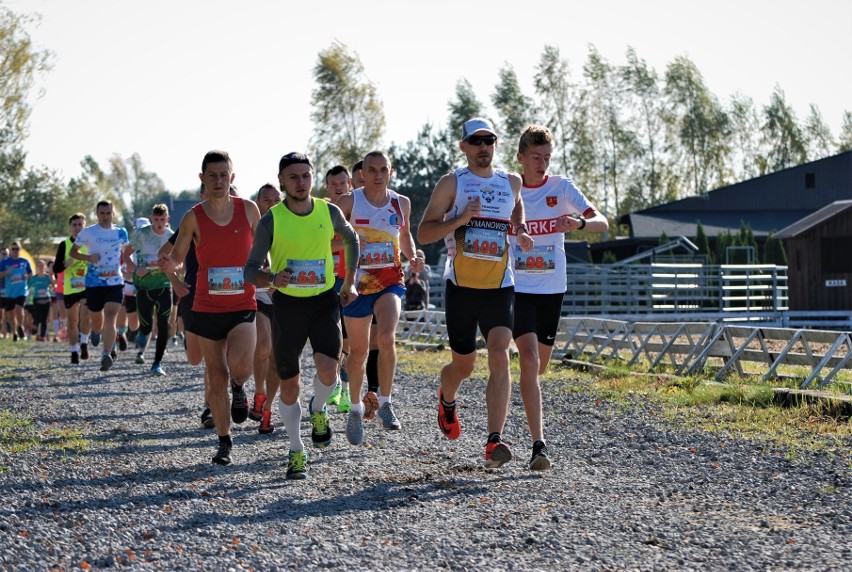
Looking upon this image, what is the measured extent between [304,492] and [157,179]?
155926 mm

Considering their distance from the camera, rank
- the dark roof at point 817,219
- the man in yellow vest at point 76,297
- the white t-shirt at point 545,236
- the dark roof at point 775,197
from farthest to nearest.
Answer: the dark roof at point 775,197 → the dark roof at point 817,219 → the man in yellow vest at point 76,297 → the white t-shirt at point 545,236

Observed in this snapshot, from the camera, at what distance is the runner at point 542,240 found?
8047 millimetres

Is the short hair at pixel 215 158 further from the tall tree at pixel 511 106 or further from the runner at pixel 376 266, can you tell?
the tall tree at pixel 511 106

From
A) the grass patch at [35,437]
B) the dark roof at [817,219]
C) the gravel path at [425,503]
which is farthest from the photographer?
the dark roof at [817,219]

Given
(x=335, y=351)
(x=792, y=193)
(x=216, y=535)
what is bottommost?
(x=216, y=535)

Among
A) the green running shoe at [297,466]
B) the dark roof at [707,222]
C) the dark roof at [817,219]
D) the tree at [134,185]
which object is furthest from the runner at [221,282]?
the tree at [134,185]

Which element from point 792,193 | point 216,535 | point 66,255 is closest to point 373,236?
point 216,535

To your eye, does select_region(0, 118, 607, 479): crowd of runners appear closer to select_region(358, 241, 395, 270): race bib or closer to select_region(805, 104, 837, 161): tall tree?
select_region(358, 241, 395, 270): race bib

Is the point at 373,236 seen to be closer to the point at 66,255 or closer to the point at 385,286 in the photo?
the point at 385,286

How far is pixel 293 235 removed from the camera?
299 inches

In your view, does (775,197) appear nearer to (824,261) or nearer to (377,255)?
(824,261)

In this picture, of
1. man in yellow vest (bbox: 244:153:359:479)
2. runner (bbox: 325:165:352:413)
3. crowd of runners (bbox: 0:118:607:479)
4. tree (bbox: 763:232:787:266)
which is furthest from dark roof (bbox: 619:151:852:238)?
man in yellow vest (bbox: 244:153:359:479)

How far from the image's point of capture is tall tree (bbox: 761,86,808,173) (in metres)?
83.4

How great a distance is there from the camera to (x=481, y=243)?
301 inches
